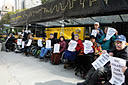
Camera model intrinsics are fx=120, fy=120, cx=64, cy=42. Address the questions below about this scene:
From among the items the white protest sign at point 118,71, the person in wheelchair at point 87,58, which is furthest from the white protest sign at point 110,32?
the white protest sign at point 118,71

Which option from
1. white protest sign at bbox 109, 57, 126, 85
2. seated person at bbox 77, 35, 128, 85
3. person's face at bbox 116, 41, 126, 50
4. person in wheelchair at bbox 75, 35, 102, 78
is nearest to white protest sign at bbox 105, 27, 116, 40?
person in wheelchair at bbox 75, 35, 102, 78

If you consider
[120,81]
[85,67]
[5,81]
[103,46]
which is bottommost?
[5,81]

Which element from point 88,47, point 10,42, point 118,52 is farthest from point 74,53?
point 10,42

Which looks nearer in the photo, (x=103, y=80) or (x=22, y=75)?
(x=103, y=80)

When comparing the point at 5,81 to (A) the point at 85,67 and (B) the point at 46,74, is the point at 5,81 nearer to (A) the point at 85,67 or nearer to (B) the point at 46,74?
(B) the point at 46,74

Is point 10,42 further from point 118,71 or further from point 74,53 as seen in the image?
point 118,71

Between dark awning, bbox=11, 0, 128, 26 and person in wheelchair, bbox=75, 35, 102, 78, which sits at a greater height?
dark awning, bbox=11, 0, 128, 26

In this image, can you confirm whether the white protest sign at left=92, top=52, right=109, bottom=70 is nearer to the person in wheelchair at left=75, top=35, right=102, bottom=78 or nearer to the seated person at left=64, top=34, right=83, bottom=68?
the person in wheelchair at left=75, top=35, right=102, bottom=78

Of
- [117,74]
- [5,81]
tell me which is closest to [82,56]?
[117,74]

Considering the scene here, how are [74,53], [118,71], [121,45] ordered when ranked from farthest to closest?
1. [74,53]
2. [121,45]
3. [118,71]

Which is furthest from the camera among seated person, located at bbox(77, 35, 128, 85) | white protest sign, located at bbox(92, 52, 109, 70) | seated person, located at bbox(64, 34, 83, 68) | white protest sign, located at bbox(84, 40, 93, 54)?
seated person, located at bbox(64, 34, 83, 68)

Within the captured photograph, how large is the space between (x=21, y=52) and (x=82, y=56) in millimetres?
6929

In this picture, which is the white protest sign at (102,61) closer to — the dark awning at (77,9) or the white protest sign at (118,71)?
the white protest sign at (118,71)

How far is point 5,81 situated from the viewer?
3908 millimetres
